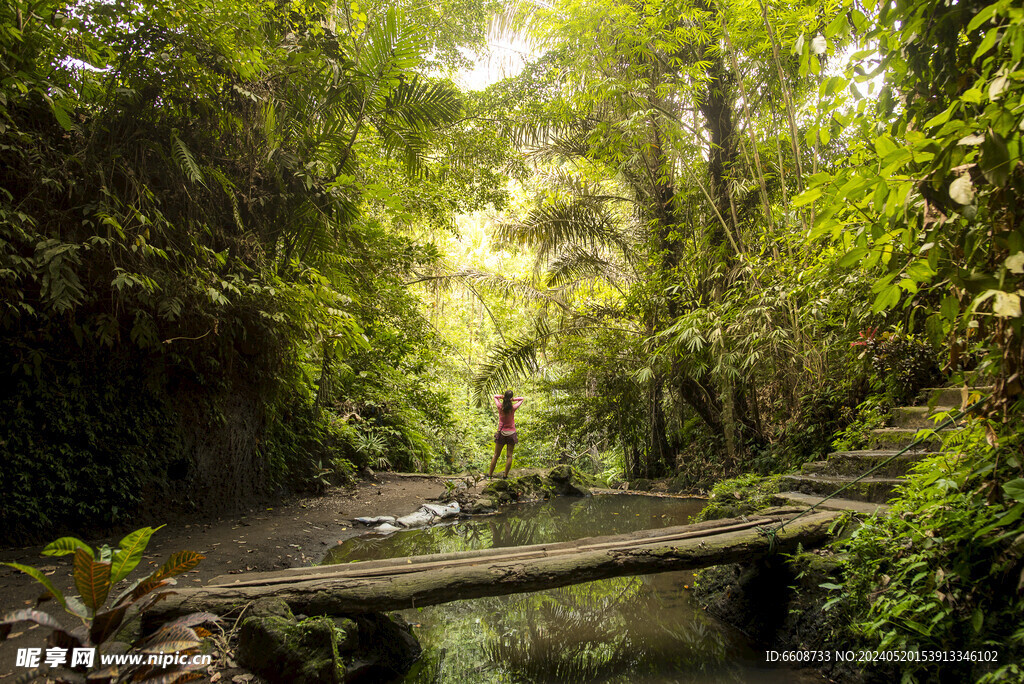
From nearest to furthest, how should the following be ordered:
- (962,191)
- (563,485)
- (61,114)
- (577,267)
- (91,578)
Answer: (962,191) < (91,578) < (61,114) < (563,485) < (577,267)

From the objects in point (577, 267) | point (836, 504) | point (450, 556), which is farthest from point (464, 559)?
point (577, 267)

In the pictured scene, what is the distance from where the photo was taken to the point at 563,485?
31.7 feet

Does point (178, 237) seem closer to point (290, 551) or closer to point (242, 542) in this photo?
point (242, 542)

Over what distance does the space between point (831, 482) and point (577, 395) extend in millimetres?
7031

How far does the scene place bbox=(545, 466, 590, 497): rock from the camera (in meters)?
9.54

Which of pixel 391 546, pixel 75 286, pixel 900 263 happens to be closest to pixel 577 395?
pixel 391 546

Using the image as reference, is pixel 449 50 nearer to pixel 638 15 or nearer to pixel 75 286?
pixel 638 15

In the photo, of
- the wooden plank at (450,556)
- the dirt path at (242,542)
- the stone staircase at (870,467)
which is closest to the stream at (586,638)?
the dirt path at (242,542)

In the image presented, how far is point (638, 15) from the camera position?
22.4 feet

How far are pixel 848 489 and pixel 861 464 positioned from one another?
1.22ft

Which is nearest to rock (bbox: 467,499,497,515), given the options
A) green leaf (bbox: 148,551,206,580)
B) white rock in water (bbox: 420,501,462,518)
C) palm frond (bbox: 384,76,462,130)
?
white rock in water (bbox: 420,501,462,518)

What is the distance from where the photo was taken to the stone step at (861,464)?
3.48 meters

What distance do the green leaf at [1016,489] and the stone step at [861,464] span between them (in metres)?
1.84

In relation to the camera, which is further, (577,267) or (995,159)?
(577,267)
